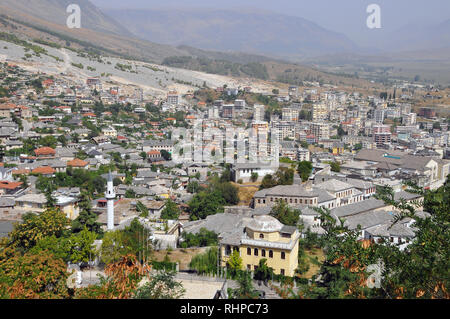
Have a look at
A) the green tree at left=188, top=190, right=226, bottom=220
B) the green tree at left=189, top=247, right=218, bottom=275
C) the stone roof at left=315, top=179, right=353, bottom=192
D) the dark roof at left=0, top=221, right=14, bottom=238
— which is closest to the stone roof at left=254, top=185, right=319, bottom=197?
the stone roof at left=315, top=179, right=353, bottom=192

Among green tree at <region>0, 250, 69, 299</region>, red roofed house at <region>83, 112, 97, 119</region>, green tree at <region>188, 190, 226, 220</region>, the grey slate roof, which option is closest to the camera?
green tree at <region>0, 250, 69, 299</region>

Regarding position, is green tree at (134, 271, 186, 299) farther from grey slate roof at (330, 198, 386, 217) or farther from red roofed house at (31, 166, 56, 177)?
red roofed house at (31, 166, 56, 177)

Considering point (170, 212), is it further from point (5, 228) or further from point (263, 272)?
point (263, 272)

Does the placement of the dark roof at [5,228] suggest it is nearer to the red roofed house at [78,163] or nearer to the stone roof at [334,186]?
the red roofed house at [78,163]

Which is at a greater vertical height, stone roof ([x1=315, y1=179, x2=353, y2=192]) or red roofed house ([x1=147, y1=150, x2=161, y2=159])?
red roofed house ([x1=147, y1=150, x2=161, y2=159])

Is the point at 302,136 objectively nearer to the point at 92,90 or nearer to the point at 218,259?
the point at 92,90

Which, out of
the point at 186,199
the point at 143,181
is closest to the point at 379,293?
the point at 186,199
